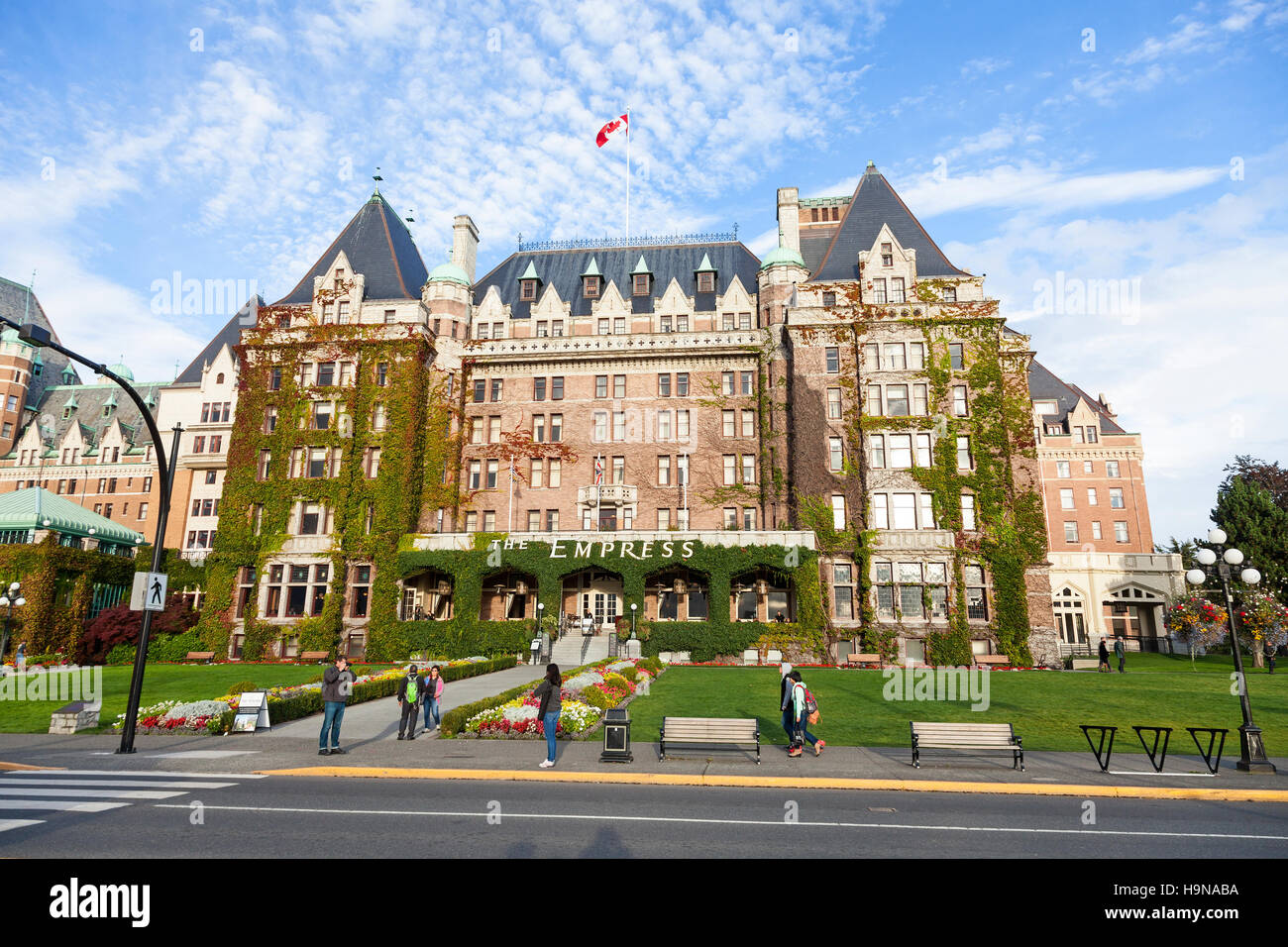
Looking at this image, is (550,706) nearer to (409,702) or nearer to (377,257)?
(409,702)

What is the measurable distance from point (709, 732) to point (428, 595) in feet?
116

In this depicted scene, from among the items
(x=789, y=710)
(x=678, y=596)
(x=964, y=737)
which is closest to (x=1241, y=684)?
(x=964, y=737)

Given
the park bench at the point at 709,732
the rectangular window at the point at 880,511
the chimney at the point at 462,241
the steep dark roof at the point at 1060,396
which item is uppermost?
the chimney at the point at 462,241

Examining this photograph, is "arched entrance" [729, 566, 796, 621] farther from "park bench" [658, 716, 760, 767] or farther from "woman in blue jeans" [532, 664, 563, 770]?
"woman in blue jeans" [532, 664, 563, 770]

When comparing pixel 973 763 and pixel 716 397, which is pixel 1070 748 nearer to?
pixel 973 763

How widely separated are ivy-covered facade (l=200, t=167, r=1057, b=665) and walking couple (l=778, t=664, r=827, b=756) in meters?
24.6

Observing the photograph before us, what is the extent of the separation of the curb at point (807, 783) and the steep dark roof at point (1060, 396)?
209ft

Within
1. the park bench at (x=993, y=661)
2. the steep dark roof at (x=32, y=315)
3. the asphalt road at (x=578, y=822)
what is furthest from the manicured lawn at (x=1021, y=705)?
the steep dark roof at (x=32, y=315)

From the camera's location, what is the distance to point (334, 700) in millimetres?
16500

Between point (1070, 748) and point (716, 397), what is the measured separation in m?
34.0

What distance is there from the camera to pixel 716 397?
48.5m

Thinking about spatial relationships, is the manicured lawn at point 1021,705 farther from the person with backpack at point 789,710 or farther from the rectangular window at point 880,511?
the rectangular window at point 880,511

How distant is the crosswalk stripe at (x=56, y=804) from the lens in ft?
35.2

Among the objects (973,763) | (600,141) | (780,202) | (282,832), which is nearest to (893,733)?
(973,763)
